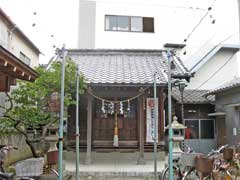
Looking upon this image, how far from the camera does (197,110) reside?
17.9m

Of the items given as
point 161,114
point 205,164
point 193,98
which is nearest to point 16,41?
point 161,114

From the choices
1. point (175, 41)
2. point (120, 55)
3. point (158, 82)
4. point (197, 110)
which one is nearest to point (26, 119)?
point (158, 82)

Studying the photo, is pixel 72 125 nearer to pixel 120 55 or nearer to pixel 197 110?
pixel 120 55

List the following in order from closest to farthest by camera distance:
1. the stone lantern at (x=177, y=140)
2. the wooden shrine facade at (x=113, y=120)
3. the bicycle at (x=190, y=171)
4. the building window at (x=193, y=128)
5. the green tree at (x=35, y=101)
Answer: the bicycle at (x=190, y=171), the stone lantern at (x=177, y=140), the green tree at (x=35, y=101), the wooden shrine facade at (x=113, y=120), the building window at (x=193, y=128)

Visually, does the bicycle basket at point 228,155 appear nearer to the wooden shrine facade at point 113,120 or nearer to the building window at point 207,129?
the wooden shrine facade at point 113,120

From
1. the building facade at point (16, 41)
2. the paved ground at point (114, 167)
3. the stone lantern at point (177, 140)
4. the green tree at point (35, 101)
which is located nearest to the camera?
the stone lantern at point (177, 140)

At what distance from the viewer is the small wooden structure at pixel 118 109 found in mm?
12281

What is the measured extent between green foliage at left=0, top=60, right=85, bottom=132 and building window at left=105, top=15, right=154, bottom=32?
40.7 feet

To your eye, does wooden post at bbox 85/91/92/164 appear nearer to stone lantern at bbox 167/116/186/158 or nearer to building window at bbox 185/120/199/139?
stone lantern at bbox 167/116/186/158

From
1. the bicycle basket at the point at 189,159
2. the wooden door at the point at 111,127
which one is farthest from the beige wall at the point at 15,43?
the bicycle basket at the point at 189,159

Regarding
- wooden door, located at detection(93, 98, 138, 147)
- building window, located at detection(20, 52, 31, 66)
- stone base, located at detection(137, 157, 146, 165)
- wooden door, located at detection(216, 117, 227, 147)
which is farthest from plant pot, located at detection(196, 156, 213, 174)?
wooden door, located at detection(216, 117, 227, 147)

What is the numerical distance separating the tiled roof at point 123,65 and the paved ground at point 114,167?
3.26 m

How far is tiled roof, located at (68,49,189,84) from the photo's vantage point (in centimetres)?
1247

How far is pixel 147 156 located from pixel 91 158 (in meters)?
2.41
